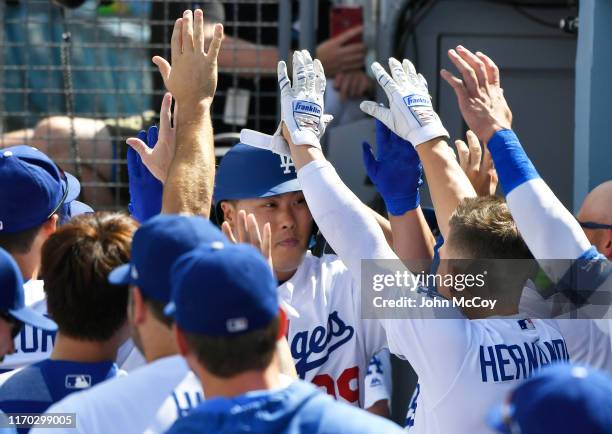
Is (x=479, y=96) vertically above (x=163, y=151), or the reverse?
(x=479, y=96)

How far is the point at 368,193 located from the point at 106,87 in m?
1.63

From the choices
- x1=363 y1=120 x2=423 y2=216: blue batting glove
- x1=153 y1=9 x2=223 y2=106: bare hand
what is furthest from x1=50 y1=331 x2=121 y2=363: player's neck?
x1=363 y1=120 x2=423 y2=216: blue batting glove

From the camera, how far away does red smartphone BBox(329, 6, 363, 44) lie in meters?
5.93

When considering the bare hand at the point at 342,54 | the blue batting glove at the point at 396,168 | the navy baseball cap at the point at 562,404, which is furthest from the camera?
the bare hand at the point at 342,54

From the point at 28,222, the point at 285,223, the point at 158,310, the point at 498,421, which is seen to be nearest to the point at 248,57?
the point at 285,223

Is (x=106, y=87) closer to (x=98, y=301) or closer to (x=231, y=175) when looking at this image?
(x=231, y=175)

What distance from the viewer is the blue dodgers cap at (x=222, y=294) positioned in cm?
204

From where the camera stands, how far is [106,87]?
6113 millimetres

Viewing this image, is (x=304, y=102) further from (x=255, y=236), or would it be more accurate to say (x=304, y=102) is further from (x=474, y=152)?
(x=474, y=152)

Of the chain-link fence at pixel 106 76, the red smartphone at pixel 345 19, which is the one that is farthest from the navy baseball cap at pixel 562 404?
the red smartphone at pixel 345 19

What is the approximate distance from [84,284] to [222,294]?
636 millimetres

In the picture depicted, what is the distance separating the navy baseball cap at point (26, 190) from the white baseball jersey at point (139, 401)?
3.54 ft

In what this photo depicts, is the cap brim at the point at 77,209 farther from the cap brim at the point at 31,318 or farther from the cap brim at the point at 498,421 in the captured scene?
the cap brim at the point at 498,421

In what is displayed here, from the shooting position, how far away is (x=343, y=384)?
3557mm
